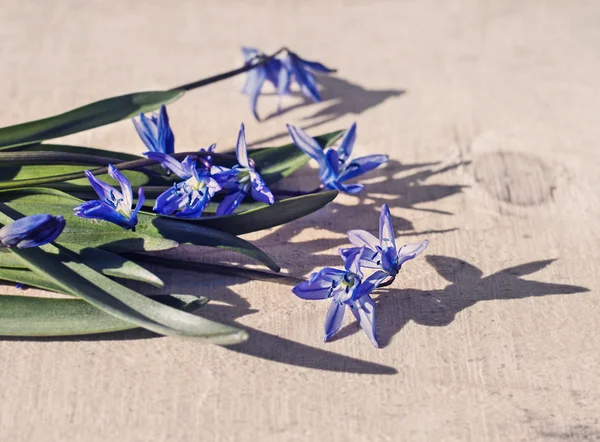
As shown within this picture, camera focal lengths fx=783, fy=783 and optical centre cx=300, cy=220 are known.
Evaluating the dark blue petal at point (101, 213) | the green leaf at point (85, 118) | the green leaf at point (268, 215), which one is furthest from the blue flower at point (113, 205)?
the green leaf at point (85, 118)

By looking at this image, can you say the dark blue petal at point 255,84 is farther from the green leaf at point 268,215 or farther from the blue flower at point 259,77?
the green leaf at point 268,215

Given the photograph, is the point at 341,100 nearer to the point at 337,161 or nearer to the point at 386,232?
the point at 337,161

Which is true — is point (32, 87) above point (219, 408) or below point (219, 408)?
above

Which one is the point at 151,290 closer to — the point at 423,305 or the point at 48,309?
the point at 48,309

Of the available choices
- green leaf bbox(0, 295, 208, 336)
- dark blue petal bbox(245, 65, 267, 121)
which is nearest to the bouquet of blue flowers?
green leaf bbox(0, 295, 208, 336)

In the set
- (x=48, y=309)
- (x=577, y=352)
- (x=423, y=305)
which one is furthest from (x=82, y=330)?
(x=577, y=352)

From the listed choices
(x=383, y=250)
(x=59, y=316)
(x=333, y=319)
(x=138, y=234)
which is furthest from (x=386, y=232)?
(x=59, y=316)

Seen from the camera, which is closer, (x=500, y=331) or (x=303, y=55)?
(x=500, y=331)
